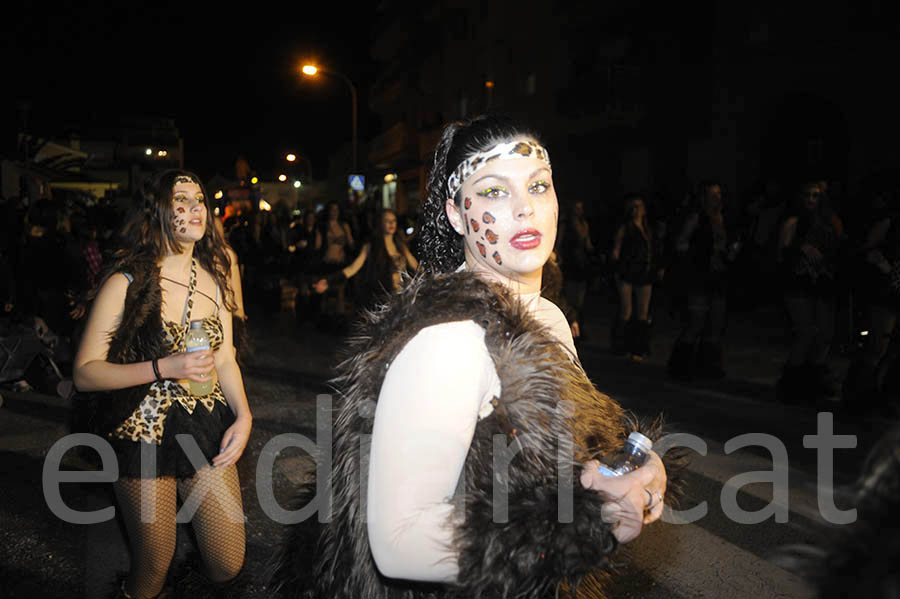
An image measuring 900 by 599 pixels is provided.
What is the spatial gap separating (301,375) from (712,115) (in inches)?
536

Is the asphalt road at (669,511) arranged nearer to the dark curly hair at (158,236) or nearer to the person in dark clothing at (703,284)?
the person in dark clothing at (703,284)

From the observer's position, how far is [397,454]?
1.34m

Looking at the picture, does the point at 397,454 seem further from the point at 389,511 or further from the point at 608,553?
the point at 608,553

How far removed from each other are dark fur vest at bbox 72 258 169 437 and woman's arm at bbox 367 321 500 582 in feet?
5.26

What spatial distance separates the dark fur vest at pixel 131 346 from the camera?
2629mm

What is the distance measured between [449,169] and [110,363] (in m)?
1.54

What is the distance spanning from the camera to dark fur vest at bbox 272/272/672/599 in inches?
54.7

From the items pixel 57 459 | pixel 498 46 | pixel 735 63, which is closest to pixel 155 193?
pixel 57 459

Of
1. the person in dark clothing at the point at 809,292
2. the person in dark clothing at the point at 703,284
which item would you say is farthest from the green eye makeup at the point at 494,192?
the person in dark clothing at the point at 703,284

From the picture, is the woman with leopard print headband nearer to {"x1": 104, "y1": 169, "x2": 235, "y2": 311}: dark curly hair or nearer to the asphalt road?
the asphalt road

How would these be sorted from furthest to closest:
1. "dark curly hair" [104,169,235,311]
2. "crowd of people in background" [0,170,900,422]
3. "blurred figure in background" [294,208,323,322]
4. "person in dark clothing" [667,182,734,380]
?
"blurred figure in background" [294,208,323,322]
"person in dark clothing" [667,182,734,380]
"crowd of people in background" [0,170,900,422]
"dark curly hair" [104,169,235,311]

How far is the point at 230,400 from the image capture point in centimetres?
295

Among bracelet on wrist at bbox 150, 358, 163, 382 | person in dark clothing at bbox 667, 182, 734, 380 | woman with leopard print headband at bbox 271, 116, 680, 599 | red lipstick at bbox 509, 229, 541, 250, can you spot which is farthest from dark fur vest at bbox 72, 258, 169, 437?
person in dark clothing at bbox 667, 182, 734, 380

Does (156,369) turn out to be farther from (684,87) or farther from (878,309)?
(684,87)
